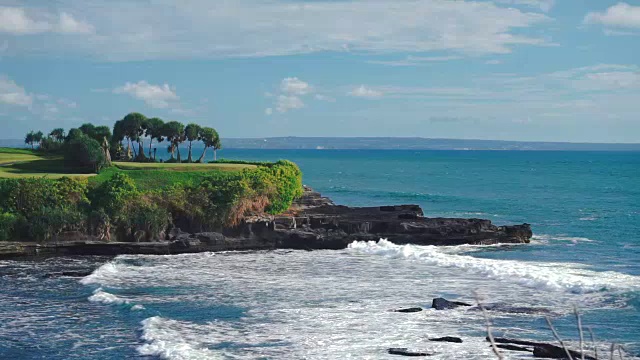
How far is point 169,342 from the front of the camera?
22234 mm

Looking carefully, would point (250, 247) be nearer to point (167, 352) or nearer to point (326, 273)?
point (326, 273)

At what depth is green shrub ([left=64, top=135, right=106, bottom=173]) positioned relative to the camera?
49969 millimetres

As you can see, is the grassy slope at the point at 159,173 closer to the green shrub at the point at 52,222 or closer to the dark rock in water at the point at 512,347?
the green shrub at the point at 52,222

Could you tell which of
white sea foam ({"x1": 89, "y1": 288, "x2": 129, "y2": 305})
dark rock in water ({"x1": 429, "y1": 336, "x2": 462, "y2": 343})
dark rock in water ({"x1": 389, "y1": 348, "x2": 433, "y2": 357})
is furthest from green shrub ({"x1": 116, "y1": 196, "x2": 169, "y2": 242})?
dark rock in water ({"x1": 389, "y1": 348, "x2": 433, "y2": 357})

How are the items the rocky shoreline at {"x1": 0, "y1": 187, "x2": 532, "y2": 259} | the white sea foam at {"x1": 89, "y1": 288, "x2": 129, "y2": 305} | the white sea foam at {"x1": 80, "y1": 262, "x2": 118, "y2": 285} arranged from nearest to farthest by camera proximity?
the white sea foam at {"x1": 89, "y1": 288, "x2": 129, "y2": 305} < the white sea foam at {"x1": 80, "y1": 262, "x2": 118, "y2": 285} < the rocky shoreline at {"x1": 0, "y1": 187, "x2": 532, "y2": 259}

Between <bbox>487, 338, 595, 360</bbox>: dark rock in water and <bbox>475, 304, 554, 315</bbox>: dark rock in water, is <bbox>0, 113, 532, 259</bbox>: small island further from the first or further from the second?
<bbox>487, 338, 595, 360</bbox>: dark rock in water

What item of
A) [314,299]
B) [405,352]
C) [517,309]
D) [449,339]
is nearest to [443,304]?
[517,309]

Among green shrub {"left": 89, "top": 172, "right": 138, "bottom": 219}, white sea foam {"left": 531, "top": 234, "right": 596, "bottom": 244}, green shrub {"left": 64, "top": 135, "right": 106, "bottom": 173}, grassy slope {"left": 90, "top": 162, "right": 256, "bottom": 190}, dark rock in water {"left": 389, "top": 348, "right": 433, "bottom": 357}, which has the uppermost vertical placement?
green shrub {"left": 64, "top": 135, "right": 106, "bottom": 173}

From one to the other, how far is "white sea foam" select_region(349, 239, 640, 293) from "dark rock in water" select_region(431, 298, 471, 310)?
5.43 meters

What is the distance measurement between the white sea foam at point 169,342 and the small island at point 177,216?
16258 mm

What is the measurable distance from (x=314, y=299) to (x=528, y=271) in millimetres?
10441

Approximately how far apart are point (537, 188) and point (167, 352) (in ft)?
261

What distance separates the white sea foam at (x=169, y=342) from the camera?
21.0 metres

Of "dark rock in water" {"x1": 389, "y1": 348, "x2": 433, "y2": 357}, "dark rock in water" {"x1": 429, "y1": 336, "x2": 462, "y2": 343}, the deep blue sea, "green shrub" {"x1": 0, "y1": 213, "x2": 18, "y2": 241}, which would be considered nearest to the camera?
"dark rock in water" {"x1": 389, "y1": 348, "x2": 433, "y2": 357}
